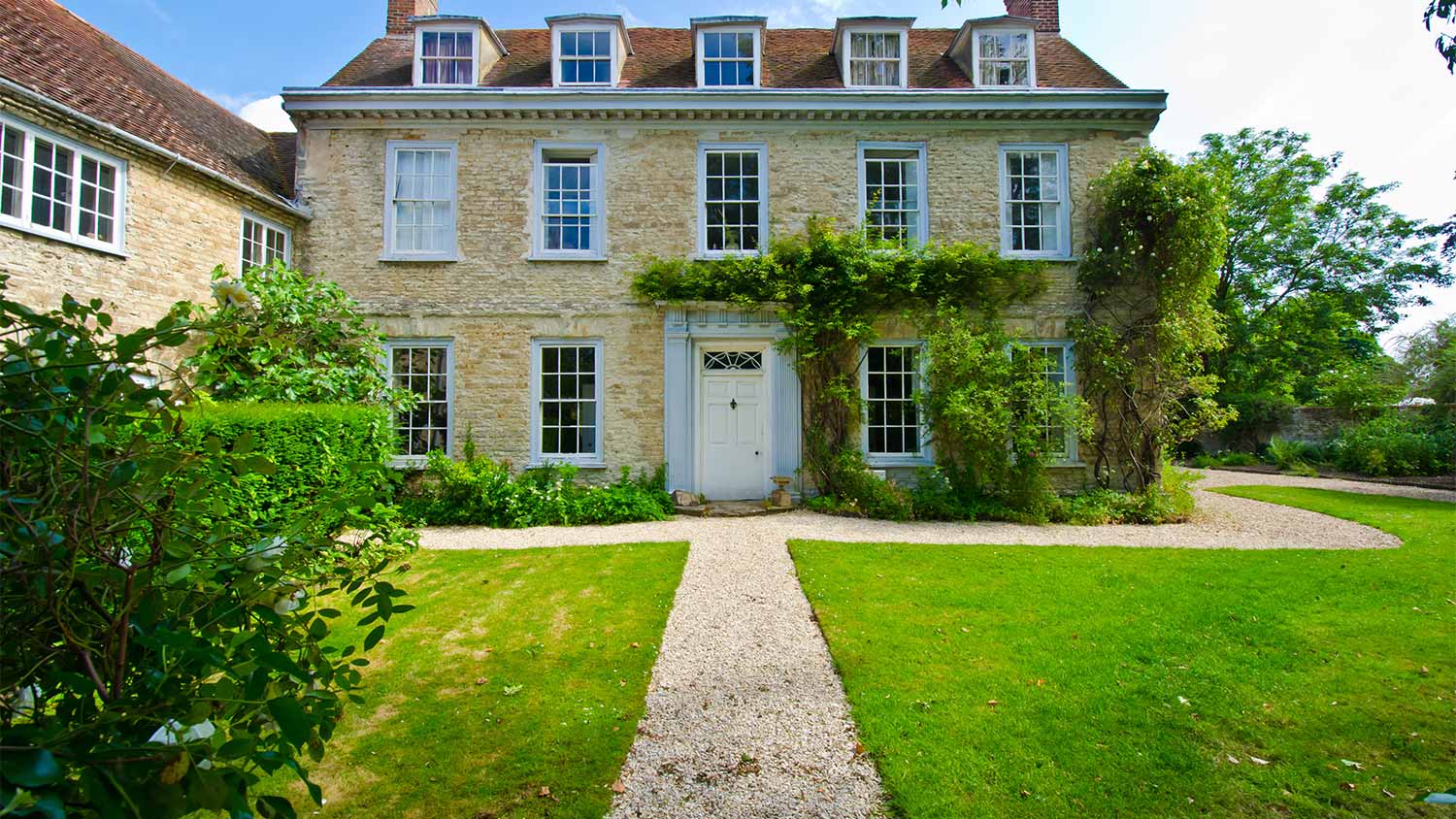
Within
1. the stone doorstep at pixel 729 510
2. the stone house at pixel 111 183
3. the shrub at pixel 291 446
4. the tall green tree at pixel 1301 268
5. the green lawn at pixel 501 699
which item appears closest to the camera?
the green lawn at pixel 501 699

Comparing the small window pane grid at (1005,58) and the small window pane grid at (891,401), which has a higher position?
the small window pane grid at (1005,58)

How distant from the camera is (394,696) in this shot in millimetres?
4055

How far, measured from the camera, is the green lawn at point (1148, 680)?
10.1 feet

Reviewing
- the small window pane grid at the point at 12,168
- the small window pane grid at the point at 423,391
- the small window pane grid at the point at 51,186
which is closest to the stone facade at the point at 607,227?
the small window pane grid at the point at 423,391

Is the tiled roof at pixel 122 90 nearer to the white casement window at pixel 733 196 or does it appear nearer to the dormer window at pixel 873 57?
the white casement window at pixel 733 196

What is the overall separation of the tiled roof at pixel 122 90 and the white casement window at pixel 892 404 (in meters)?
10.6

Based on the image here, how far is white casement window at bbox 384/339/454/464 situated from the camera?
11.1 meters

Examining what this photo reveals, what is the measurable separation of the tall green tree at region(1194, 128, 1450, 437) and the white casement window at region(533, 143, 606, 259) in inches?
901

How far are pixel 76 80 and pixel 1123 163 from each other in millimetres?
15929

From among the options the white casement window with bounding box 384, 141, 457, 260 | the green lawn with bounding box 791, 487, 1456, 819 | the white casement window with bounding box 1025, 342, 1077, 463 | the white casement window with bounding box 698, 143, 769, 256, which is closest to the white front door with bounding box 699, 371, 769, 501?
the white casement window with bounding box 698, 143, 769, 256

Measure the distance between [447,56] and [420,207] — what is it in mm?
2901

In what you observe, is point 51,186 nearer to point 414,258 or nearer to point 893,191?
point 414,258

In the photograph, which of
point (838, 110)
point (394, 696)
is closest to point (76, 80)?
point (394, 696)

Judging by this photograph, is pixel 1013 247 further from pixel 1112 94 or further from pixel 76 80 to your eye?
pixel 76 80
